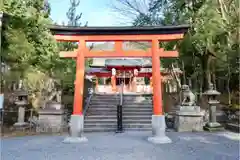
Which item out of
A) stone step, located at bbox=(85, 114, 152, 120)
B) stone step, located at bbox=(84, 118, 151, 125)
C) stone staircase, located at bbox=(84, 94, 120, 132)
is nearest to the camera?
stone staircase, located at bbox=(84, 94, 120, 132)

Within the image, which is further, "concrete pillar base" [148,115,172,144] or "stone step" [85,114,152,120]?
"stone step" [85,114,152,120]

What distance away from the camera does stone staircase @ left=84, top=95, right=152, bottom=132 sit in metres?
8.70

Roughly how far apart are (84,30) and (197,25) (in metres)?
5.49

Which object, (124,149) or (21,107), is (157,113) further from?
(21,107)

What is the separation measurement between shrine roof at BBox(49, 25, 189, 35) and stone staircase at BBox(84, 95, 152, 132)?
357 centimetres

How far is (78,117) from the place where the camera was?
6.60m

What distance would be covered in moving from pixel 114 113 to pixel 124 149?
13.7 feet

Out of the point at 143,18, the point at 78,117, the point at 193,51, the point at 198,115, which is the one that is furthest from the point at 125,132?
the point at 143,18

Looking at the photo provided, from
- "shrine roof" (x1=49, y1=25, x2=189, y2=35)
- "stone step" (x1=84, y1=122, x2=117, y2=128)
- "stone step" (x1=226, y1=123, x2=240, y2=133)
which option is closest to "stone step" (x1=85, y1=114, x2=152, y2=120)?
"stone step" (x1=84, y1=122, x2=117, y2=128)

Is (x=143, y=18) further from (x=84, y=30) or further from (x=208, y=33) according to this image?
(x=84, y=30)

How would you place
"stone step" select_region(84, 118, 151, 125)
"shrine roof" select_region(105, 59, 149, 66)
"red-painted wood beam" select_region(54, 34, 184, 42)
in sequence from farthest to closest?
1. "shrine roof" select_region(105, 59, 149, 66)
2. "stone step" select_region(84, 118, 151, 125)
3. "red-painted wood beam" select_region(54, 34, 184, 42)

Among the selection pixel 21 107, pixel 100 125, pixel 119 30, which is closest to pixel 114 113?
pixel 100 125

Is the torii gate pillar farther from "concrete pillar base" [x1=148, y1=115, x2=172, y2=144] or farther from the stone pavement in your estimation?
the stone pavement

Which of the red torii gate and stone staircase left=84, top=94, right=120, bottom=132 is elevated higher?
the red torii gate
